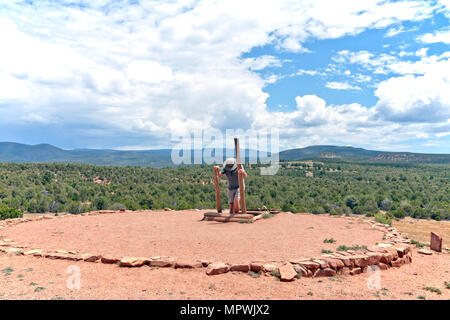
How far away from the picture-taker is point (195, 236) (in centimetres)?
1078

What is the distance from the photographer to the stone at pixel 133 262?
7629mm

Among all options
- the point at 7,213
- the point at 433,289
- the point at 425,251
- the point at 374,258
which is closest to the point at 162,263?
the point at 374,258

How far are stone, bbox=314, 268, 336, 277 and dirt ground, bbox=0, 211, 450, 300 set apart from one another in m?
0.13

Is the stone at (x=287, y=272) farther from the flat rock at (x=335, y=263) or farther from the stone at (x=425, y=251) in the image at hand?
the stone at (x=425, y=251)

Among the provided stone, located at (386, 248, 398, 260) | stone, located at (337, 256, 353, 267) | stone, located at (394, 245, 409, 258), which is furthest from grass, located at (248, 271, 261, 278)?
stone, located at (394, 245, 409, 258)

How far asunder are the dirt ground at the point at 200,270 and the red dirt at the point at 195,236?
32 millimetres

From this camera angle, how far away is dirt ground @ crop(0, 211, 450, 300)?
625 centimetres

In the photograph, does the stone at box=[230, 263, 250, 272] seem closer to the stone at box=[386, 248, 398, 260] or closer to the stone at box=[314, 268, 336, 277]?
the stone at box=[314, 268, 336, 277]

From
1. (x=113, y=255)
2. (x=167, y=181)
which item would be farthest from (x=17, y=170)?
(x=113, y=255)

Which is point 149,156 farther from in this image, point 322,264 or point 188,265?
point 322,264

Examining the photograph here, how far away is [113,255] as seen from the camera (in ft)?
27.8

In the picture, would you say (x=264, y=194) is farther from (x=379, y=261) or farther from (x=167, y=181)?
(x=379, y=261)
